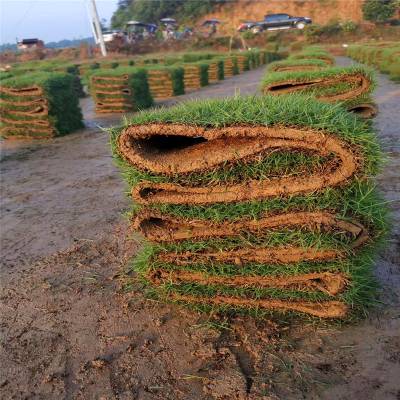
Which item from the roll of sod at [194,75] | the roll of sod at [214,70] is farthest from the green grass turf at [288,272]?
the roll of sod at [214,70]

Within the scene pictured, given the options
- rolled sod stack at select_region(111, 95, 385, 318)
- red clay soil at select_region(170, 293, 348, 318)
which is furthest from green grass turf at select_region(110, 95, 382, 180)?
red clay soil at select_region(170, 293, 348, 318)

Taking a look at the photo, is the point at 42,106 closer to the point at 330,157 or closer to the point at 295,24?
the point at 330,157

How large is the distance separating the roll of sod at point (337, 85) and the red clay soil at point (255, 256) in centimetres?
358

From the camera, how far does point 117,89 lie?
1202 cm

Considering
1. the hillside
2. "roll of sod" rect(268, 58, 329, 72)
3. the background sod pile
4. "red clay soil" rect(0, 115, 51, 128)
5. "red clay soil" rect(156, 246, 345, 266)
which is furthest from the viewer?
the hillside

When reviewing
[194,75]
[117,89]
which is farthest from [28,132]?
[194,75]

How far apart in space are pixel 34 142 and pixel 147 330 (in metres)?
8.40

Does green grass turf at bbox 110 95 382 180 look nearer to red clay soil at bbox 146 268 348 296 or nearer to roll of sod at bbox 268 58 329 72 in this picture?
red clay soil at bbox 146 268 348 296

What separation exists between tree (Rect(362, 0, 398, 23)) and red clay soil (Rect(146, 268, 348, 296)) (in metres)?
55.1

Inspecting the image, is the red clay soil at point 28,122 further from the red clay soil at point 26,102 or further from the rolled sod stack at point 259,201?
the rolled sod stack at point 259,201

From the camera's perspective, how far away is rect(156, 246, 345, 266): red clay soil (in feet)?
7.27

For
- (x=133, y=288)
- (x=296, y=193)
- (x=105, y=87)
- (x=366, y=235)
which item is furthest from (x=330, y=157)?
(x=105, y=87)

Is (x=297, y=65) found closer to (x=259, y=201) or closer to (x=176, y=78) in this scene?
(x=259, y=201)

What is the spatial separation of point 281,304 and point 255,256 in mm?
384
